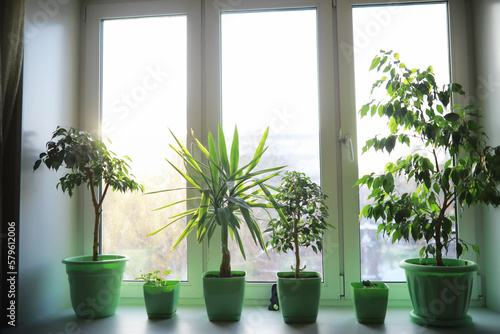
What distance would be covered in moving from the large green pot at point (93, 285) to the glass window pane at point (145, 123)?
0.39 metres

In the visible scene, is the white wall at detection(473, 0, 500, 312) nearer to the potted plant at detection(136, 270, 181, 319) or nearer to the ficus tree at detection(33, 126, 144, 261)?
the potted plant at detection(136, 270, 181, 319)

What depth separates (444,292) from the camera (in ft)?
7.37

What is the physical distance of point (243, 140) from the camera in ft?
9.53

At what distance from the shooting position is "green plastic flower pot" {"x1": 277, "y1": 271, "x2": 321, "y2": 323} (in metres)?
2.37

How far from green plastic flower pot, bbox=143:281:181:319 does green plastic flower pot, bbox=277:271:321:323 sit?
0.63 meters

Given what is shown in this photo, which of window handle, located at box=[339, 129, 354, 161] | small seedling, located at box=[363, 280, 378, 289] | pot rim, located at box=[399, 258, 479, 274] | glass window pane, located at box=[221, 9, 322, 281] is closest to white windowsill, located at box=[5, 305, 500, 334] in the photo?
small seedling, located at box=[363, 280, 378, 289]

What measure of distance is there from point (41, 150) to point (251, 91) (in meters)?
1.34

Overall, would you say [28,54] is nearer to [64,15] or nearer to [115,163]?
[64,15]

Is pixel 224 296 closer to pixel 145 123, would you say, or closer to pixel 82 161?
pixel 82 161

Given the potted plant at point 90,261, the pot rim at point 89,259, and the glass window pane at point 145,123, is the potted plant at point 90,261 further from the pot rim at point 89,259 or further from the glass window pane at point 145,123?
the glass window pane at point 145,123

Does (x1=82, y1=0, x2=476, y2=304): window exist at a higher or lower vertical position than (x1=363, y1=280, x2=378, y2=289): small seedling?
higher

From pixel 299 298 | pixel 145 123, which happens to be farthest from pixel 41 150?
pixel 299 298

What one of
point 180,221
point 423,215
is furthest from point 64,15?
point 423,215

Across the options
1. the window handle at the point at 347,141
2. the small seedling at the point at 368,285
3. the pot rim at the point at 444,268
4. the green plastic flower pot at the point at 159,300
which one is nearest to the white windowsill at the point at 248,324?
the green plastic flower pot at the point at 159,300
